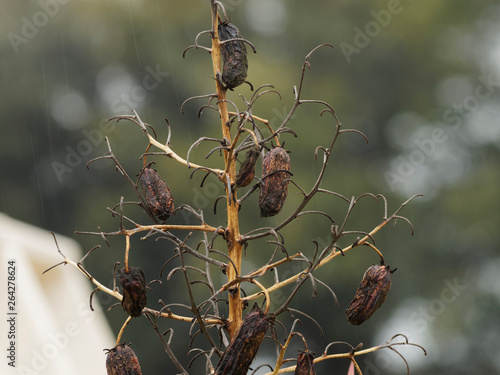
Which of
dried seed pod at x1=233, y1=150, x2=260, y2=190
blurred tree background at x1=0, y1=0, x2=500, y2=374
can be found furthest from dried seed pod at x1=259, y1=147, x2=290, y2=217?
blurred tree background at x1=0, y1=0, x2=500, y2=374

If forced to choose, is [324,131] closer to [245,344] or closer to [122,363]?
[122,363]

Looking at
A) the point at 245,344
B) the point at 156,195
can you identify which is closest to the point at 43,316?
the point at 156,195

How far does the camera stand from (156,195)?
1.59 m

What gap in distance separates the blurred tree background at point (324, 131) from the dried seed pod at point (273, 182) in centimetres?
501

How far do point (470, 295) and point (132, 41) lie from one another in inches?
161

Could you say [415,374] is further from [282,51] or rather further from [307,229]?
[282,51]

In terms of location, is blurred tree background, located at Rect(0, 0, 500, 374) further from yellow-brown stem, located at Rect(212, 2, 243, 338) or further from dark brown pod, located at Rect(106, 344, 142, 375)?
dark brown pod, located at Rect(106, 344, 142, 375)

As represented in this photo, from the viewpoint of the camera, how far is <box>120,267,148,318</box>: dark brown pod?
4.67 feet

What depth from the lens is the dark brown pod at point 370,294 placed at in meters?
1.52

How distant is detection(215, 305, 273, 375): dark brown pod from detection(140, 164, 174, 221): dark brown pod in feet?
1.08

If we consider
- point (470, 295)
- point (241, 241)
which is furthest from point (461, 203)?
point (241, 241)

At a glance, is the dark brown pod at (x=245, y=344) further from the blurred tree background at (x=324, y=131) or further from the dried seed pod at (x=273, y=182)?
the blurred tree background at (x=324, y=131)

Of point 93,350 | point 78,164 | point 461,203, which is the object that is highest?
point 78,164

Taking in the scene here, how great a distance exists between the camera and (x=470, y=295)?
23.9ft
